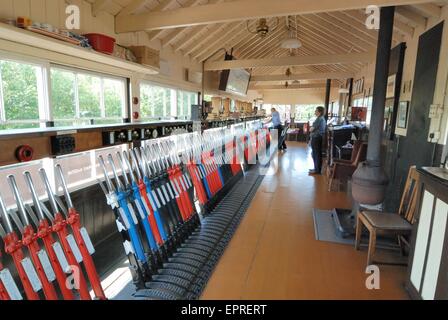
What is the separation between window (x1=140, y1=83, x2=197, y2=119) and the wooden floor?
2.62 m

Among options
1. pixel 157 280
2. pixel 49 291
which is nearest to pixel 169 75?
pixel 157 280

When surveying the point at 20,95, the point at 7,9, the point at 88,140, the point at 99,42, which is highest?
the point at 7,9

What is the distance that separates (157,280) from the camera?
2.23m

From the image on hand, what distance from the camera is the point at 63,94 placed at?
317cm

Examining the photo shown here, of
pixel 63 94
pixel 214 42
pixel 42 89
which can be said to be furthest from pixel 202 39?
pixel 42 89

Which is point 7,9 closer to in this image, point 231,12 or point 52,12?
point 52,12

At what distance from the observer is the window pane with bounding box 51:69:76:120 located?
3.01m

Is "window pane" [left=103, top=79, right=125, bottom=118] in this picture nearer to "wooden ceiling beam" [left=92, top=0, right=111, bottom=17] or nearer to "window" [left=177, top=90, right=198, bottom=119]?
"wooden ceiling beam" [left=92, top=0, right=111, bottom=17]

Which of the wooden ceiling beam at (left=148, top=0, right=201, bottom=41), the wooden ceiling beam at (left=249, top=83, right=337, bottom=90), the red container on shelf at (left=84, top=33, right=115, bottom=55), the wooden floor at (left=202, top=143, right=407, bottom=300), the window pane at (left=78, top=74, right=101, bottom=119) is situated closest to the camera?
the wooden floor at (left=202, top=143, right=407, bottom=300)

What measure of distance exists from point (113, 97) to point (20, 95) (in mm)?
1529

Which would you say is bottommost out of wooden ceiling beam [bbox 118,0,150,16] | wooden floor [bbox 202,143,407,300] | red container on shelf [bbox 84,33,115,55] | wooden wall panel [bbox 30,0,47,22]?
wooden floor [bbox 202,143,407,300]

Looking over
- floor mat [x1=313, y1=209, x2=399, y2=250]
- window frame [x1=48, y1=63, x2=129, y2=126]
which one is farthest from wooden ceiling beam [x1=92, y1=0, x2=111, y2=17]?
floor mat [x1=313, y1=209, x2=399, y2=250]

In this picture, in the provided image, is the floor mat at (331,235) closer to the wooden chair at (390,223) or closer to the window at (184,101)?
the wooden chair at (390,223)

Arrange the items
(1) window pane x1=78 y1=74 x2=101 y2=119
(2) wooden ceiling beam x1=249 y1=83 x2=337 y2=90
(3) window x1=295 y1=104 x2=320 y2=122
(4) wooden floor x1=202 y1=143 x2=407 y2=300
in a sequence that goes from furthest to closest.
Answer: (3) window x1=295 y1=104 x2=320 y2=122, (2) wooden ceiling beam x1=249 y1=83 x2=337 y2=90, (1) window pane x1=78 y1=74 x2=101 y2=119, (4) wooden floor x1=202 y1=143 x2=407 y2=300
